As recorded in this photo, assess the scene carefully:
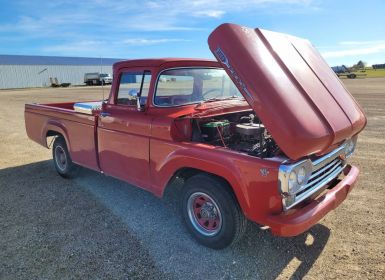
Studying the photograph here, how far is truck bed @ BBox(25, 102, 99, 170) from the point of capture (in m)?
4.77

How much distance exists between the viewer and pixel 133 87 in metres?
4.20

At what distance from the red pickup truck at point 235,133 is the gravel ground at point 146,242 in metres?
0.35

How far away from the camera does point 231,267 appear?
122 inches

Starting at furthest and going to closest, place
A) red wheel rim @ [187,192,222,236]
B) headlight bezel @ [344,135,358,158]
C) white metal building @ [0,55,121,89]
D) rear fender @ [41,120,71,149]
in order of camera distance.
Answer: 1. white metal building @ [0,55,121,89]
2. rear fender @ [41,120,71,149]
3. headlight bezel @ [344,135,358,158]
4. red wheel rim @ [187,192,222,236]

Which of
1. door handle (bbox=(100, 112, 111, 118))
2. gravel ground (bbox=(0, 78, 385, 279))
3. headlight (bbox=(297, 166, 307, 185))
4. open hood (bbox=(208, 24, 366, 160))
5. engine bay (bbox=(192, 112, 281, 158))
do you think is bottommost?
gravel ground (bbox=(0, 78, 385, 279))

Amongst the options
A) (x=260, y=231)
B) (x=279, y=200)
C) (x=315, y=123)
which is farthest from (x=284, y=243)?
(x=315, y=123)

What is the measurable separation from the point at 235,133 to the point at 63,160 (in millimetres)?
3381

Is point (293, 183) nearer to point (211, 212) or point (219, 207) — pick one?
point (219, 207)

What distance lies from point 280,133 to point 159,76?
1.82m

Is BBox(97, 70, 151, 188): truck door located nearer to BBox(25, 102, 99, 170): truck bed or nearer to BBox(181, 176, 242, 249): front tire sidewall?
BBox(25, 102, 99, 170): truck bed

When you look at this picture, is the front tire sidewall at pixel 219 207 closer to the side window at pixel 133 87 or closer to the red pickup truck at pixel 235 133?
the red pickup truck at pixel 235 133

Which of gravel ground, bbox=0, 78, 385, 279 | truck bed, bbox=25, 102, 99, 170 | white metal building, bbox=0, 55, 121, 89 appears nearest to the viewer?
gravel ground, bbox=0, 78, 385, 279

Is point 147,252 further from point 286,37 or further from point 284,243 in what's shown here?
point 286,37

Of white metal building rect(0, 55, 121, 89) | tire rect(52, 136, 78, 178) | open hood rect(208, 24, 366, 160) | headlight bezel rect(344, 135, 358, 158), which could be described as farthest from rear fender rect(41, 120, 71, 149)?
white metal building rect(0, 55, 121, 89)
